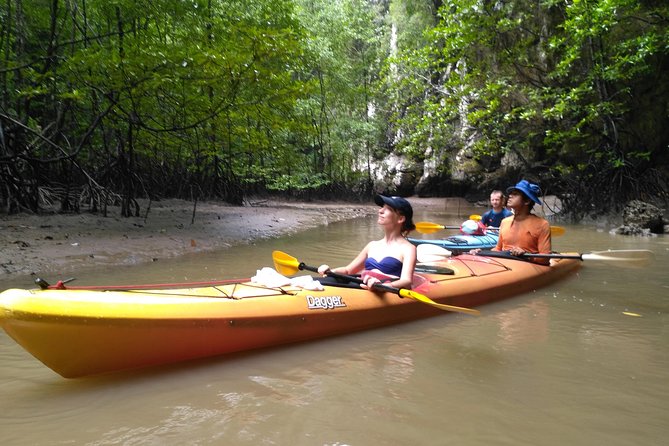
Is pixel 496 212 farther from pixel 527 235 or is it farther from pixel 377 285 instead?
pixel 377 285

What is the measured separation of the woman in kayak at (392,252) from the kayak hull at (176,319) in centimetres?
16

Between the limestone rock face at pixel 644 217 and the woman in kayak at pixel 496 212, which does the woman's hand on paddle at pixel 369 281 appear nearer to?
the woman in kayak at pixel 496 212

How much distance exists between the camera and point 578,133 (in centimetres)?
969

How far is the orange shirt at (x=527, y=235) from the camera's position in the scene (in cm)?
482

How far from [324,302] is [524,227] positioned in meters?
2.93

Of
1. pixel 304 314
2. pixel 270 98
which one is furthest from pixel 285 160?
pixel 304 314

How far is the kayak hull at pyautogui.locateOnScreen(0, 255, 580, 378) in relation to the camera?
2.07 m

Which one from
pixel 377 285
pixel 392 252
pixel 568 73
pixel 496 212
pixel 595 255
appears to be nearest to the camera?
pixel 377 285

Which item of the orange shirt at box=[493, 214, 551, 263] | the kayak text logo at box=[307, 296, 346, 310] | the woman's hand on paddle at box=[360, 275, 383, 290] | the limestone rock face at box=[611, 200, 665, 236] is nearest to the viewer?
the kayak text logo at box=[307, 296, 346, 310]

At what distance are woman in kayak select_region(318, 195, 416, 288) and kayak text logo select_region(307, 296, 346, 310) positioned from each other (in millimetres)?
268

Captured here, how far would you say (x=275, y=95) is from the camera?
23.2 ft

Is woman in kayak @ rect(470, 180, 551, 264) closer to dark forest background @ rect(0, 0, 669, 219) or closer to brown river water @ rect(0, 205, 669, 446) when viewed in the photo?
brown river water @ rect(0, 205, 669, 446)

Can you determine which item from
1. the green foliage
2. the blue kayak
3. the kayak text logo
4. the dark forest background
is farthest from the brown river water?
the green foliage

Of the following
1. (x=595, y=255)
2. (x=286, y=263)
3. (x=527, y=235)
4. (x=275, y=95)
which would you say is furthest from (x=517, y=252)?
(x=275, y=95)
